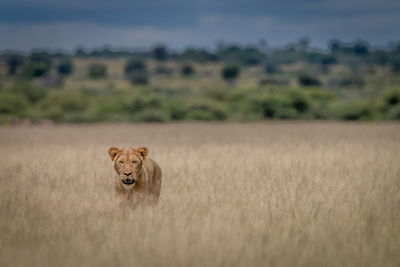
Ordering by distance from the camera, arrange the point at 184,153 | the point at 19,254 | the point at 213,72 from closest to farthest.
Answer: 1. the point at 19,254
2. the point at 184,153
3. the point at 213,72

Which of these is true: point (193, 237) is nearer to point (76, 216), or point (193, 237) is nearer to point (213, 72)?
point (76, 216)

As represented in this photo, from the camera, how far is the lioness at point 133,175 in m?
7.18

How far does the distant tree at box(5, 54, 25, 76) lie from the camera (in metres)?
128

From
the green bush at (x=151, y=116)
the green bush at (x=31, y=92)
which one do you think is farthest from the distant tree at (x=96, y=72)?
the green bush at (x=151, y=116)

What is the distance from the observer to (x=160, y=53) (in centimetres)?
15775

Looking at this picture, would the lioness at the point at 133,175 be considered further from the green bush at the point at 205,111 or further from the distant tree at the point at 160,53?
the distant tree at the point at 160,53

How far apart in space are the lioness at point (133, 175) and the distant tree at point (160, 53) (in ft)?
493

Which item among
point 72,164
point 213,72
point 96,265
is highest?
point 213,72

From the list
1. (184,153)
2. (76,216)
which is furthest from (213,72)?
(76,216)

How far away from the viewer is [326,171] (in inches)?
484

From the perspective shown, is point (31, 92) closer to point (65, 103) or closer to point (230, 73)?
point (65, 103)

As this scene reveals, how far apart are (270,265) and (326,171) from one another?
7.05 meters

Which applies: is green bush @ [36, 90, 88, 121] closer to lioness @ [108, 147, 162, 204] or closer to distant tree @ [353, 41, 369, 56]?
lioness @ [108, 147, 162, 204]

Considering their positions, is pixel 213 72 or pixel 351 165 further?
pixel 213 72
